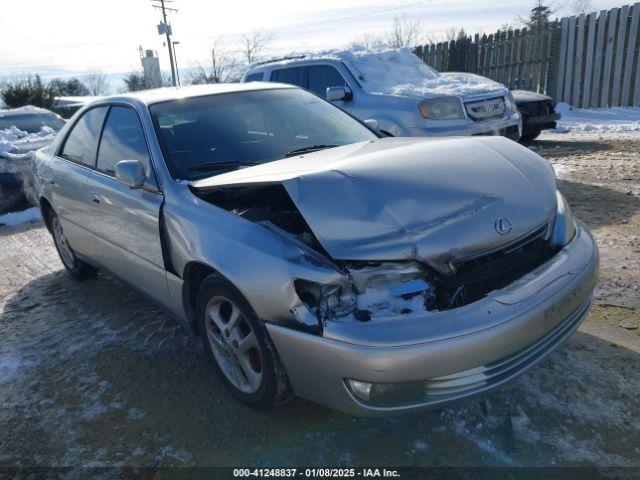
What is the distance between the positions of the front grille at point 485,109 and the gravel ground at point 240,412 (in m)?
3.06

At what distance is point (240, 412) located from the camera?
8.93 feet

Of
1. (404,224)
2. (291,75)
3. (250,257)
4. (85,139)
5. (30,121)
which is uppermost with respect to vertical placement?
(291,75)

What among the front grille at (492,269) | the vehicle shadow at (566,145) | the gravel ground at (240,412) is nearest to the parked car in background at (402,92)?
the vehicle shadow at (566,145)

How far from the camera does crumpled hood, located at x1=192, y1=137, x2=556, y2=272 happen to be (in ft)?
7.40

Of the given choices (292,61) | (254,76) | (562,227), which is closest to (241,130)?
(562,227)

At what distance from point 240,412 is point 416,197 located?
4.75ft

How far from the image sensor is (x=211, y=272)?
271 cm

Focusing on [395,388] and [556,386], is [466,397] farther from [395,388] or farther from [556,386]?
[556,386]

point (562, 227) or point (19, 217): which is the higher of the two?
point (562, 227)

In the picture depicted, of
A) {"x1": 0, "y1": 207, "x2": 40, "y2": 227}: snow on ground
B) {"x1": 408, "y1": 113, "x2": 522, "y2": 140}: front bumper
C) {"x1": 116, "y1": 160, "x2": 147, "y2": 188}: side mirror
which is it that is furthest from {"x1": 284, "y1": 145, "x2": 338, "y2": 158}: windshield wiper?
{"x1": 0, "y1": 207, "x2": 40, "y2": 227}: snow on ground

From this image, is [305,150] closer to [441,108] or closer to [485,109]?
[441,108]

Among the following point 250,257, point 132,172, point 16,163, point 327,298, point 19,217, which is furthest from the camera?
point 16,163

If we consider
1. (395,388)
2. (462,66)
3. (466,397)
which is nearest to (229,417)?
(395,388)

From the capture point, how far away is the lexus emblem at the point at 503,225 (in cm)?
238
